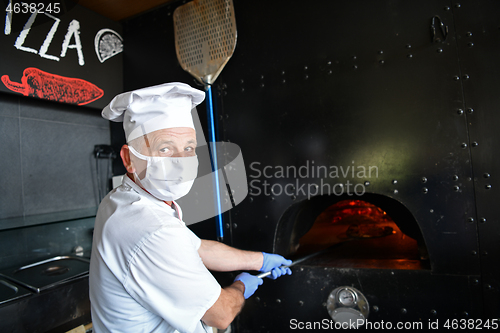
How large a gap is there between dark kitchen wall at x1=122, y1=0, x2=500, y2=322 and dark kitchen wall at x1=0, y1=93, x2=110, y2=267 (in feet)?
3.54

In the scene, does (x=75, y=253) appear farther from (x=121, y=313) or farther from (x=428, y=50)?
(x=428, y=50)

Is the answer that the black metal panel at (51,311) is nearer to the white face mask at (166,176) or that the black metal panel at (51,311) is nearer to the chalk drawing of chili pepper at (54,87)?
the white face mask at (166,176)

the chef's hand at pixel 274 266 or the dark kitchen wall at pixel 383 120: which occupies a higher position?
the dark kitchen wall at pixel 383 120

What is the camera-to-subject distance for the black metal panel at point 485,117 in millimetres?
1340

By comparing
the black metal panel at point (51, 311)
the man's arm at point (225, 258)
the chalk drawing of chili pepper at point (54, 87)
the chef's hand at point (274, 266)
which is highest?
the chalk drawing of chili pepper at point (54, 87)

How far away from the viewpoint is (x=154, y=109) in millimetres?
1001

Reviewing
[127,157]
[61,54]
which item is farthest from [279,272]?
[61,54]

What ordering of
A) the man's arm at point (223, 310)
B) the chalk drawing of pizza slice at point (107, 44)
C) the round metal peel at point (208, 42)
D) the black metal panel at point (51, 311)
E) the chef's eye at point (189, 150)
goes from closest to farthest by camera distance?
the man's arm at point (223, 310)
the chef's eye at point (189, 150)
the black metal panel at point (51, 311)
the round metal peel at point (208, 42)
the chalk drawing of pizza slice at point (107, 44)

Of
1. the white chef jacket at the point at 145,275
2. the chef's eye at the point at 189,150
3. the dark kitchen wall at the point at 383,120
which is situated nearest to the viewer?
the white chef jacket at the point at 145,275

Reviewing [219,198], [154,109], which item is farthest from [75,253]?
[154,109]

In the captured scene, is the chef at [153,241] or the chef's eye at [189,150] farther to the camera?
the chef's eye at [189,150]

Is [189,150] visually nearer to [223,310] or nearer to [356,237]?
[223,310]

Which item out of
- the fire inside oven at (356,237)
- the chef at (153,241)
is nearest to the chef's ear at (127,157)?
the chef at (153,241)

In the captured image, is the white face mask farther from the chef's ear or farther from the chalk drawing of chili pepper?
the chalk drawing of chili pepper
